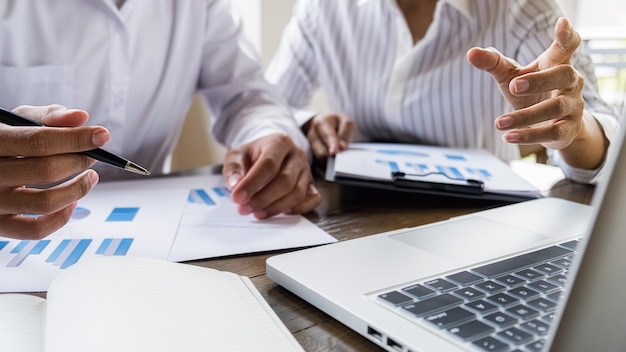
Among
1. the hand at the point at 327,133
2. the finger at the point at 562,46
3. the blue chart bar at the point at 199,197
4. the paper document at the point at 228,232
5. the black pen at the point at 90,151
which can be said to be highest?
the finger at the point at 562,46

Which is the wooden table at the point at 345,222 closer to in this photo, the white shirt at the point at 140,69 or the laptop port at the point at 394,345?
the laptop port at the point at 394,345

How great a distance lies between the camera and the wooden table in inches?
11.5

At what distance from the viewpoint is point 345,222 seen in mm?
500

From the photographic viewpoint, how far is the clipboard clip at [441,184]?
0.55 m

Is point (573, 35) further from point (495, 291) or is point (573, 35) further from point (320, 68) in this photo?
point (320, 68)

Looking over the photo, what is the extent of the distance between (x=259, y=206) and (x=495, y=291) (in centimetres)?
26

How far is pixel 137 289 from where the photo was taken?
0.28 meters

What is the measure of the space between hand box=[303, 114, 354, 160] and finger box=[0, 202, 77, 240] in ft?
1.23

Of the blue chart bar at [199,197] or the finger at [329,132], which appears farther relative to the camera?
the finger at [329,132]

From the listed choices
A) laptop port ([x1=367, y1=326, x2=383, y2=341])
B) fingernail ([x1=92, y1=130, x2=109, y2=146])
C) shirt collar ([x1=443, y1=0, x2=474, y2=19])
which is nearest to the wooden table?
laptop port ([x1=367, y1=326, x2=383, y2=341])

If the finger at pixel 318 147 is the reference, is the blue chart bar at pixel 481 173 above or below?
above

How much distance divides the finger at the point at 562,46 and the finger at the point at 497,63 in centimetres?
2

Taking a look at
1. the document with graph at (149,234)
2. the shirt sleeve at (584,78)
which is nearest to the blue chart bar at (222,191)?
the document with graph at (149,234)

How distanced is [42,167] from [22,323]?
12cm
